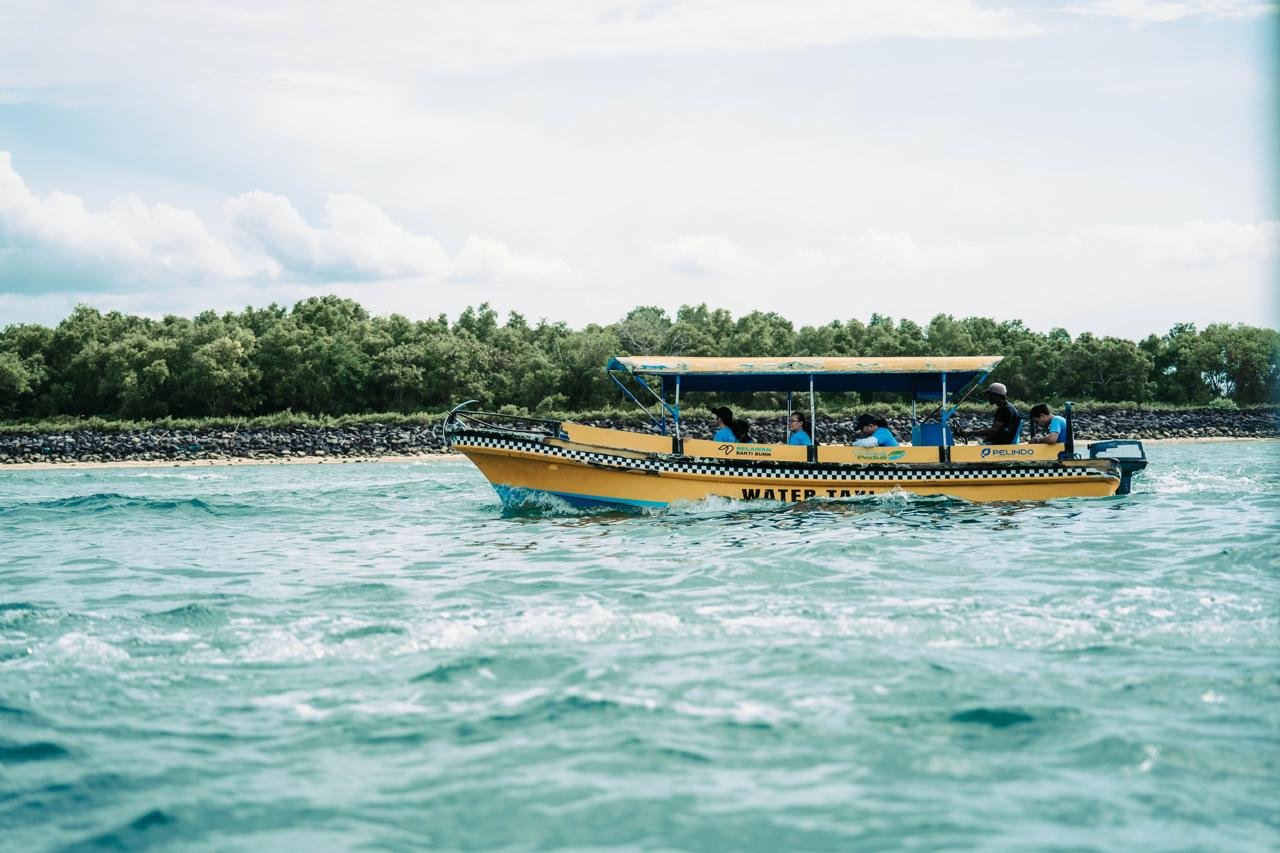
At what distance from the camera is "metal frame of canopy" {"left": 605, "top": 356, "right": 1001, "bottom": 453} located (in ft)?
63.5

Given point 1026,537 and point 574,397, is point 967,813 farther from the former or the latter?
point 574,397

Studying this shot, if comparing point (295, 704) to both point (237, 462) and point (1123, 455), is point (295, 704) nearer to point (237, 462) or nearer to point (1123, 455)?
point (1123, 455)

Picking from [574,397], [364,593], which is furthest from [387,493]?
[574,397]

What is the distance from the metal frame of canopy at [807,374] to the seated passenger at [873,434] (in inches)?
33.7

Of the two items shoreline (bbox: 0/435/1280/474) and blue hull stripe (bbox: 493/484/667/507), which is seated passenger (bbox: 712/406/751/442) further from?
shoreline (bbox: 0/435/1280/474)

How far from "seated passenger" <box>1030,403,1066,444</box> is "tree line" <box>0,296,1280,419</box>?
43509 mm

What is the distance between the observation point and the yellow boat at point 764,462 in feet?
61.7

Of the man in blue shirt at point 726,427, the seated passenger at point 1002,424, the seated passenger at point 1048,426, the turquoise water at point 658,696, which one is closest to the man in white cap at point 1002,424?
the seated passenger at point 1002,424

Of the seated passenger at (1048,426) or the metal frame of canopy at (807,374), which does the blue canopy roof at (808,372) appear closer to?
the metal frame of canopy at (807,374)

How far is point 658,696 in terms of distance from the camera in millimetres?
7590

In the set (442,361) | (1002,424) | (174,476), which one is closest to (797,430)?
(1002,424)

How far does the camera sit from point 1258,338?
67438mm

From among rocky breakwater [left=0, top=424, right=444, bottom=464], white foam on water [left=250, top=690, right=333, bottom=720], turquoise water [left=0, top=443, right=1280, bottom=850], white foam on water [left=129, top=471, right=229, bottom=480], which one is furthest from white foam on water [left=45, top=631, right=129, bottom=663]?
rocky breakwater [left=0, top=424, right=444, bottom=464]

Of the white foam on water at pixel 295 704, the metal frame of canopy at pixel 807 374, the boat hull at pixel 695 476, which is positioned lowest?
the white foam on water at pixel 295 704
